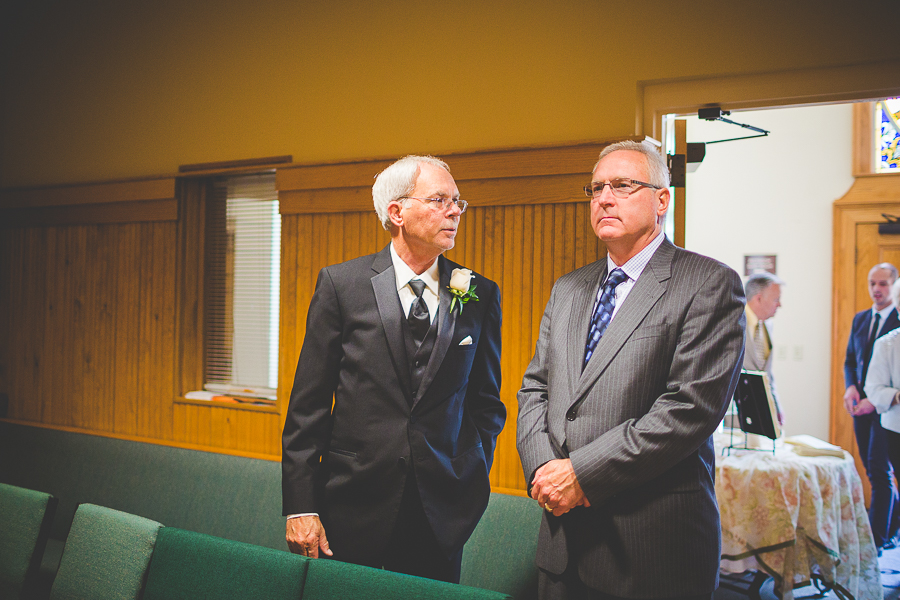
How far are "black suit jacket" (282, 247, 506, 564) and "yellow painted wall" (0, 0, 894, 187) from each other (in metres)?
1.33

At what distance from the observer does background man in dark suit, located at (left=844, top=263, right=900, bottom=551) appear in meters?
4.45

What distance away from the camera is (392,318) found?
6.03ft

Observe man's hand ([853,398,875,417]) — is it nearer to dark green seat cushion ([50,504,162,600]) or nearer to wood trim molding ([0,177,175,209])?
dark green seat cushion ([50,504,162,600])

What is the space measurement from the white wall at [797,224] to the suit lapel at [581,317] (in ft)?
13.7

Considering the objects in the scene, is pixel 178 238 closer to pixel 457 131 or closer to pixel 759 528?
pixel 457 131

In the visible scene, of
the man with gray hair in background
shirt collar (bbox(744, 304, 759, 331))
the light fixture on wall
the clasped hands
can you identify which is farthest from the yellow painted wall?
the light fixture on wall

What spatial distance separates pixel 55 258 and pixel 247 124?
1698 mm

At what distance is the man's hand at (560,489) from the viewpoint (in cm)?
158

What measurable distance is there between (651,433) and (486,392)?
665 millimetres

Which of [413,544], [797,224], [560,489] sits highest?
[797,224]

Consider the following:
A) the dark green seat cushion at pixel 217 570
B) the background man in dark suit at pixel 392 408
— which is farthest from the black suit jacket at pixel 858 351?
the dark green seat cushion at pixel 217 570

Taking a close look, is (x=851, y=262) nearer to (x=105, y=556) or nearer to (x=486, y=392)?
(x=486, y=392)

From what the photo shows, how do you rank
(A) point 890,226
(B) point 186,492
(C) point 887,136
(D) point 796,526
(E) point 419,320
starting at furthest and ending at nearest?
(C) point 887,136 < (A) point 890,226 < (B) point 186,492 < (D) point 796,526 < (E) point 419,320

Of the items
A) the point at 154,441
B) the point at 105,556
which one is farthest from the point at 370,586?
the point at 154,441
